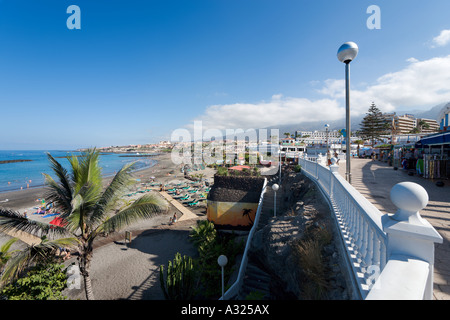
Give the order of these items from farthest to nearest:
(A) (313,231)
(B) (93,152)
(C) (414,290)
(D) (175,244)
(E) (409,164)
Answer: (D) (175,244)
(E) (409,164)
(B) (93,152)
(A) (313,231)
(C) (414,290)

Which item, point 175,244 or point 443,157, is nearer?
point 443,157

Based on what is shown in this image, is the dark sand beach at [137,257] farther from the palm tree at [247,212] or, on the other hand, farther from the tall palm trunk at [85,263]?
the palm tree at [247,212]

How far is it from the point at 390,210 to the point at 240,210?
33.9 ft

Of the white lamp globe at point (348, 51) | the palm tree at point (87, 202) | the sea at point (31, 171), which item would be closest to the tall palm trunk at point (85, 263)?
the palm tree at point (87, 202)

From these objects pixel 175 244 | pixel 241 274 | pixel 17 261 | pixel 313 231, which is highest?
pixel 313 231

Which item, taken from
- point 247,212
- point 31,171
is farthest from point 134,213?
point 31,171

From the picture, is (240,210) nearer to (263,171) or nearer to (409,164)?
(409,164)

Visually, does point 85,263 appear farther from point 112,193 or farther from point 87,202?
point 112,193

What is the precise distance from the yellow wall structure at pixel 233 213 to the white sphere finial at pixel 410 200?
1311 cm

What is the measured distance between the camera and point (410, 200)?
162 cm

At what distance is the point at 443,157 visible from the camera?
10.0 m

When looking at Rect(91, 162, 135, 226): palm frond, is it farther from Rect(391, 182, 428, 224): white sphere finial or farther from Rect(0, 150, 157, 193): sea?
Rect(391, 182, 428, 224): white sphere finial

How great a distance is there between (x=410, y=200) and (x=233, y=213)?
44.9 feet
